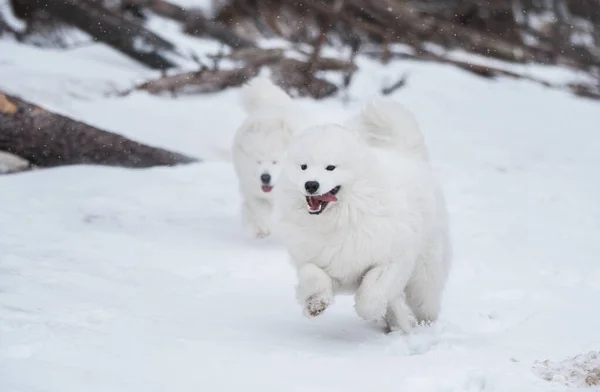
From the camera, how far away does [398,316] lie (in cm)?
521

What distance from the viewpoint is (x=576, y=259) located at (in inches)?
310

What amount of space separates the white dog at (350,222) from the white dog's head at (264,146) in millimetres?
2541

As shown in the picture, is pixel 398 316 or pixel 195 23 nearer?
pixel 398 316

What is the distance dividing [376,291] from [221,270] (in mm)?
2123

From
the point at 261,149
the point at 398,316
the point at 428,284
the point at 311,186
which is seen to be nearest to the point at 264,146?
the point at 261,149

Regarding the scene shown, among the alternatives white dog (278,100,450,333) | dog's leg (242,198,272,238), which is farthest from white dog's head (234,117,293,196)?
white dog (278,100,450,333)

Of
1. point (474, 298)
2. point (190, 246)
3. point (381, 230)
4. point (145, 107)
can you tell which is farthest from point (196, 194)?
point (381, 230)

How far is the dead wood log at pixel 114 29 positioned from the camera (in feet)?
40.8

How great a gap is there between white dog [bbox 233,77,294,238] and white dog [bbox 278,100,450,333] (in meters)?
2.60

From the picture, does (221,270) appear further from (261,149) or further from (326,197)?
(326,197)

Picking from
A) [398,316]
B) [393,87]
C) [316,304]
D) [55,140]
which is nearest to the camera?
[316,304]

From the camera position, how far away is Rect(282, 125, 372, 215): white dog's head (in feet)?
15.6

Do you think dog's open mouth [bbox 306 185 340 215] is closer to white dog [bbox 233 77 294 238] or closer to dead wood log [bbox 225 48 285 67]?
white dog [bbox 233 77 294 238]

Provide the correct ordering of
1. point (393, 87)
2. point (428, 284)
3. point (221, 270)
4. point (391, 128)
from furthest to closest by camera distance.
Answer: point (393, 87) < point (221, 270) < point (391, 128) < point (428, 284)
